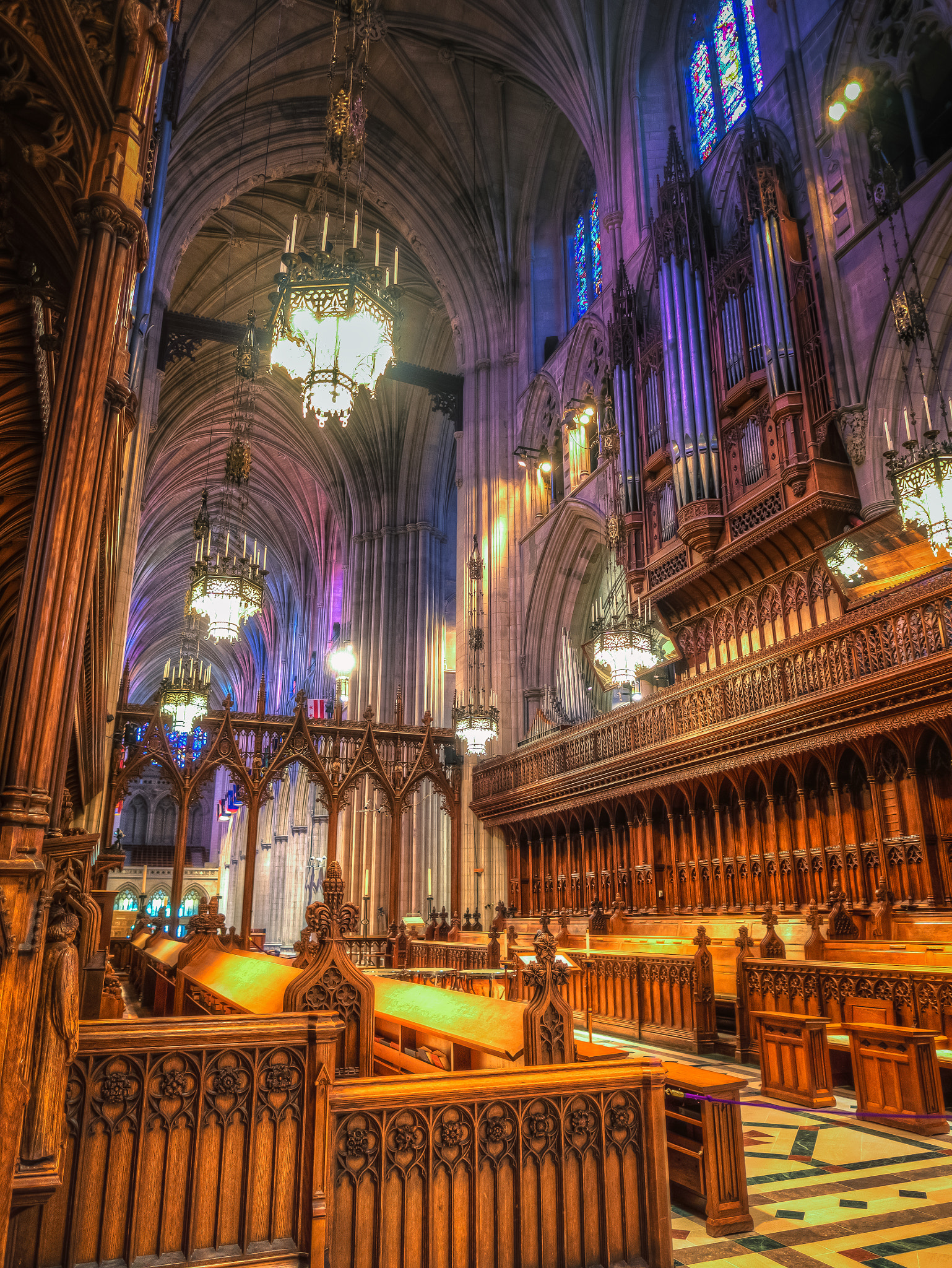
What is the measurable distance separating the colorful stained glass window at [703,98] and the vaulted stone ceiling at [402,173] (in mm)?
1606

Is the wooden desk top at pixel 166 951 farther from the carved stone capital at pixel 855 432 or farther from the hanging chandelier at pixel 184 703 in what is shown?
the carved stone capital at pixel 855 432

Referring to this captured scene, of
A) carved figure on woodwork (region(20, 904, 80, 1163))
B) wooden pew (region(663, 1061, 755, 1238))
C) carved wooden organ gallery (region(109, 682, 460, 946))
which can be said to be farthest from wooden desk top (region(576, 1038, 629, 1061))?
carved wooden organ gallery (region(109, 682, 460, 946))

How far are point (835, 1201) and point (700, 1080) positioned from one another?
0.85 metres

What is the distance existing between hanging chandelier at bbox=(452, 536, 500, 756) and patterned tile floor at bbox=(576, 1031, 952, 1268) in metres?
10.8

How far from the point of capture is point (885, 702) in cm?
852

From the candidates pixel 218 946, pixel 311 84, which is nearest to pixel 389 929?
pixel 218 946

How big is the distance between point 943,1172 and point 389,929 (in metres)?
12.3

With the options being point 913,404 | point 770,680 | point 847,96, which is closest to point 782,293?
point 913,404

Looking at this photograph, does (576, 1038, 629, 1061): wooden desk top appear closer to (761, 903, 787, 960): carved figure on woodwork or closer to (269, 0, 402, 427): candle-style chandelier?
(761, 903, 787, 960): carved figure on woodwork

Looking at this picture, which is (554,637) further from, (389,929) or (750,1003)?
(750,1003)

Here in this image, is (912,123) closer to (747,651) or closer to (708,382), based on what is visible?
(708,382)

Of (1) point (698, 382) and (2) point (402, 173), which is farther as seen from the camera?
(2) point (402, 173)

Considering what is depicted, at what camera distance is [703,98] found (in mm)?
15383

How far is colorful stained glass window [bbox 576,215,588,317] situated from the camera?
62.3 ft
